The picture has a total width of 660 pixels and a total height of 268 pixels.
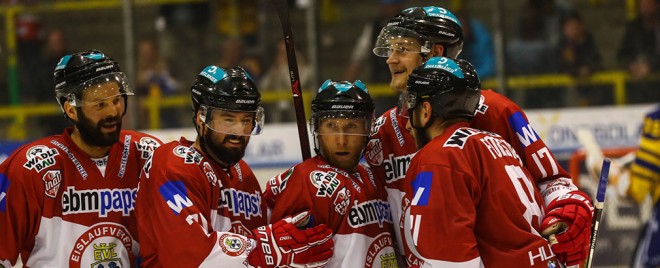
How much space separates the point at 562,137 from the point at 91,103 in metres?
3.48

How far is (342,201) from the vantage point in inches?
147

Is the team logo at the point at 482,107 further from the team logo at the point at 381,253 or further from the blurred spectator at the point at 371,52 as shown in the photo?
the blurred spectator at the point at 371,52

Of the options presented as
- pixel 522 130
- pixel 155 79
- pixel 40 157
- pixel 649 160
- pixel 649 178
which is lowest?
pixel 649 178

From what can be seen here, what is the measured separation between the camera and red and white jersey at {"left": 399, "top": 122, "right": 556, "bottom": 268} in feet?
10.8

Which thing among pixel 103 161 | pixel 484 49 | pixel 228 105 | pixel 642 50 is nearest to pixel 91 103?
pixel 103 161

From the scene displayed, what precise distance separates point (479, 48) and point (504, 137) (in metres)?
2.95

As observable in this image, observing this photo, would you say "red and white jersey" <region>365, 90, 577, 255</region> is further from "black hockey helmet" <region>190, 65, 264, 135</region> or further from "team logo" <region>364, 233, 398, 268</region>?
"black hockey helmet" <region>190, 65, 264, 135</region>

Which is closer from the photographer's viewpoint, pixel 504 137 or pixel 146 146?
pixel 504 137

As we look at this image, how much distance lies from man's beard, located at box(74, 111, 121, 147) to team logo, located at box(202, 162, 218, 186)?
40 centimetres

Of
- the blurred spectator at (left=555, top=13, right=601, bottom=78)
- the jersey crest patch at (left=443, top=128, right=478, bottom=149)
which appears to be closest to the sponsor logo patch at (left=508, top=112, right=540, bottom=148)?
the jersey crest patch at (left=443, top=128, right=478, bottom=149)

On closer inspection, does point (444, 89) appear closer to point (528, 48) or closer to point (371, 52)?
point (528, 48)

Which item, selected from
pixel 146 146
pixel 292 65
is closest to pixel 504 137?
pixel 292 65

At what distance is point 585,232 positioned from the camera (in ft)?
11.7

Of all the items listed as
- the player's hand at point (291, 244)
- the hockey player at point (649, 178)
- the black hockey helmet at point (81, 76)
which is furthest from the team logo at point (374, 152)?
the hockey player at point (649, 178)
